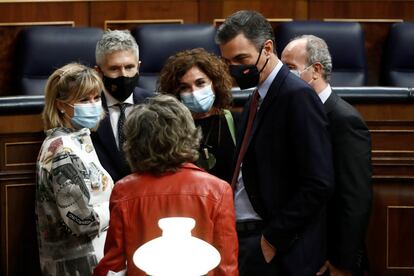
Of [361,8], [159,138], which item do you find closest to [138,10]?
[361,8]

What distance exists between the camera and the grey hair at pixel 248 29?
1745mm

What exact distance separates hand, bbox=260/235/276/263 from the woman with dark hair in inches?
13.4

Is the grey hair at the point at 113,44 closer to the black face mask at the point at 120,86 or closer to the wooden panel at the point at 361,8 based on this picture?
the black face mask at the point at 120,86

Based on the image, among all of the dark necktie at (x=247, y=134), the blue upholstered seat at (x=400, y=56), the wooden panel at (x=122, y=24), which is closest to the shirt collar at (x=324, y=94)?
the dark necktie at (x=247, y=134)

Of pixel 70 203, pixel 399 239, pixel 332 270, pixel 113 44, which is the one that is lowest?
pixel 399 239

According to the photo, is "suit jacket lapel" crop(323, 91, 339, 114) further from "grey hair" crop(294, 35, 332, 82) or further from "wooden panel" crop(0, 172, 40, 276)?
"wooden panel" crop(0, 172, 40, 276)

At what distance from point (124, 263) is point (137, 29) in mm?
1916

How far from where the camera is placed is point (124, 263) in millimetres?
1466

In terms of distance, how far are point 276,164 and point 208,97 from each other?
17.7 inches

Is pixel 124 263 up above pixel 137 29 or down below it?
below

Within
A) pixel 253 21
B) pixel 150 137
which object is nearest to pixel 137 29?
pixel 253 21

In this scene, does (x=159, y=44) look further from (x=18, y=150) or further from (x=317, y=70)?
(x=317, y=70)

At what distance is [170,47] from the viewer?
323 cm

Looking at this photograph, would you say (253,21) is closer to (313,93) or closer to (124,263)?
(313,93)
